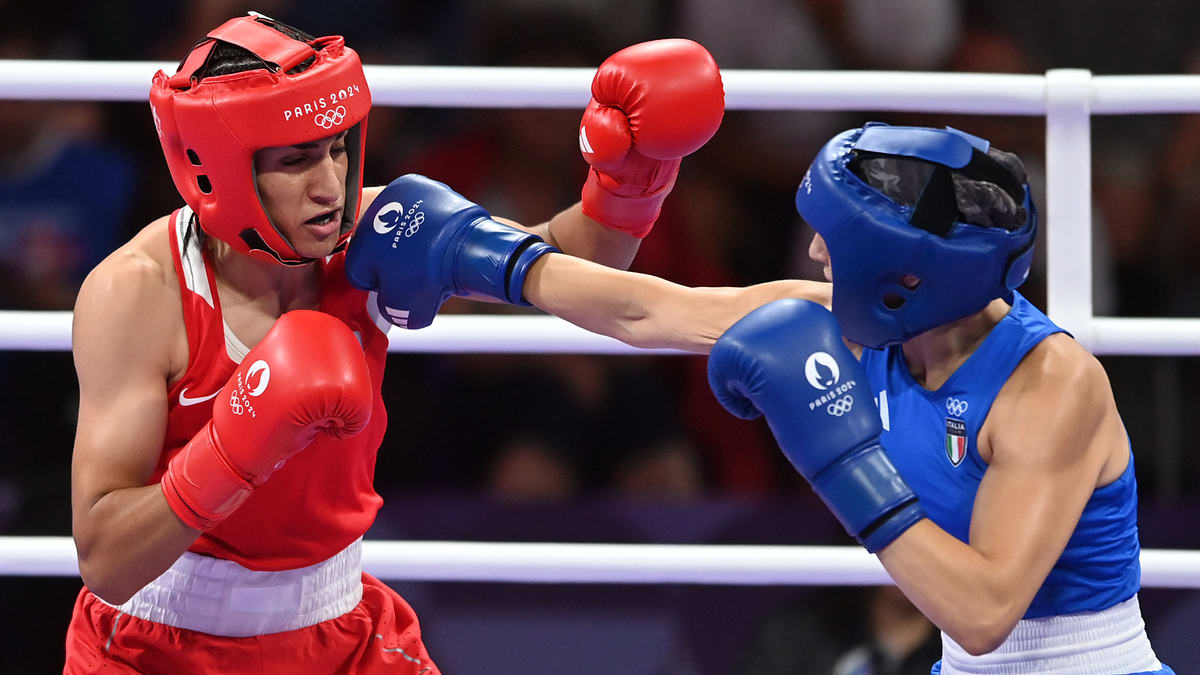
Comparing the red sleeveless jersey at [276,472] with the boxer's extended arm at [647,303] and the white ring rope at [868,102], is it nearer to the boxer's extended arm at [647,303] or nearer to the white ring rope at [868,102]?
the boxer's extended arm at [647,303]

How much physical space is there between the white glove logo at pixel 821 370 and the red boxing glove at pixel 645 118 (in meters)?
0.53

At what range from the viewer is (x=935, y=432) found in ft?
6.33

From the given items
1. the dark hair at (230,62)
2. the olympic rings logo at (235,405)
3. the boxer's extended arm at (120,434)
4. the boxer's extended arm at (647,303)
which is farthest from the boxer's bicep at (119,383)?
the boxer's extended arm at (647,303)

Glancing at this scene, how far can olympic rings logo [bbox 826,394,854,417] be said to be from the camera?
1.76 metres

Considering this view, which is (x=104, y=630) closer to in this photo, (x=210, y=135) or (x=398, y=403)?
(x=210, y=135)

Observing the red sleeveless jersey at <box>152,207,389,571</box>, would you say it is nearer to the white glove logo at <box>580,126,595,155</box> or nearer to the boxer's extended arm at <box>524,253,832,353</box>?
the boxer's extended arm at <box>524,253,832,353</box>

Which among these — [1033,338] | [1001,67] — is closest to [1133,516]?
[1033,338]

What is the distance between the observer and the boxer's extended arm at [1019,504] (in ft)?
5.67

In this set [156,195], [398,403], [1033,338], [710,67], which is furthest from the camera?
[156,195]

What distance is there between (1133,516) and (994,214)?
1.62ft

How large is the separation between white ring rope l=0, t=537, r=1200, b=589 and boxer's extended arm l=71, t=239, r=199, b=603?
0.63m

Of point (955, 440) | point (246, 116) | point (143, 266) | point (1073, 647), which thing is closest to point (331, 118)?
point (246, 116)

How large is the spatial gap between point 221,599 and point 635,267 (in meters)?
2.00

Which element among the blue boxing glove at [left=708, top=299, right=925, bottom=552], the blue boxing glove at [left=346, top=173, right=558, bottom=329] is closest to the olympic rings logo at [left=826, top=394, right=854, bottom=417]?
the blue boxing glove at [left=708, top=299, right=925, bottom=552]
